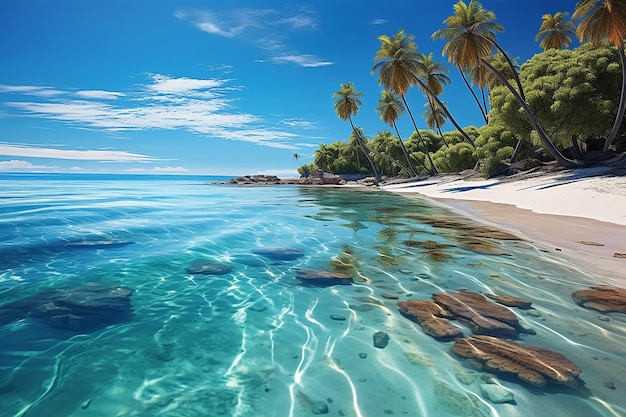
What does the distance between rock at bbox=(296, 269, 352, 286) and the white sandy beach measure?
13.5 ft

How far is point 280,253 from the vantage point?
316 inches

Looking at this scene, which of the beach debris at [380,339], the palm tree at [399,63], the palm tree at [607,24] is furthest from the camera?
the palm tree at [399,63]

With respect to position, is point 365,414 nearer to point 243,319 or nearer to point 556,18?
point 243,319

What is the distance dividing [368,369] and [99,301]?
4.05 m

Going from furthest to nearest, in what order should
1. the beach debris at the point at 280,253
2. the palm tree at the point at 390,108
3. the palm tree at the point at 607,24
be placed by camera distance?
the palm tree at the point at 390,108 → the palm tree at the point at 607,24 → the beach debris at the point at 280,253

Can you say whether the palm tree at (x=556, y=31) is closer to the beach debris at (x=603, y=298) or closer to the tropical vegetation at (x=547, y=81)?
the tropical vegetation at (x=547, y=81)

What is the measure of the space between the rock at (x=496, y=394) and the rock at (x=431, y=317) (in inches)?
33.0

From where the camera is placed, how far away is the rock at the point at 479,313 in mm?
3764

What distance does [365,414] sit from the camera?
8.40 feet

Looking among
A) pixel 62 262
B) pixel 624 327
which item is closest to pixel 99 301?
pixel 62 262

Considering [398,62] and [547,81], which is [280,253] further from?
[398,62]

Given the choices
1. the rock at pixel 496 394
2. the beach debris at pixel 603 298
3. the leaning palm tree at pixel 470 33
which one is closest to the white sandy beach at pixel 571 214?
the beach debris at pixel 603 298

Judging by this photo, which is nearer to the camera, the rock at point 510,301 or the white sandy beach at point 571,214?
the rock at point 510,301

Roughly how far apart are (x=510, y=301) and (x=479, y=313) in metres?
0.82
